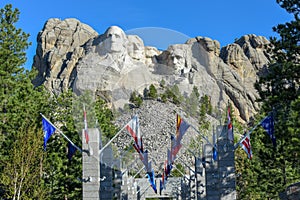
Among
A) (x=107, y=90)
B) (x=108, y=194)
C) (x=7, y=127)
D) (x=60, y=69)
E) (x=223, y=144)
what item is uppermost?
(x=60, y=69)

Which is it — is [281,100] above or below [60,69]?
below

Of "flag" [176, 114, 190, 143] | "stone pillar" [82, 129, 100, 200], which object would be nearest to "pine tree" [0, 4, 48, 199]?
"stone pillar" [82, 129, 100, 200]

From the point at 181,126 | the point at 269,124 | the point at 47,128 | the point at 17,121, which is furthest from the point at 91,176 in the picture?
the point at 17,121

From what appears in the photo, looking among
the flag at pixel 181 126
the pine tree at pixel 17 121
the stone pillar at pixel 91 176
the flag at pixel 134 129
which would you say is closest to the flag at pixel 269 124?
the flag at pixel 181 126

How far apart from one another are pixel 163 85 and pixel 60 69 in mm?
106808

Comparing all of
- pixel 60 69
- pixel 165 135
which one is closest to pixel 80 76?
pixel 165 135

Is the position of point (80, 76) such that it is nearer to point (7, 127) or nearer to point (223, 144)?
point (223, 144)

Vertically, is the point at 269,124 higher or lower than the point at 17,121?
lower

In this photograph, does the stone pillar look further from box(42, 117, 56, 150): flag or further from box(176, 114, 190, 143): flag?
box(176, 114, 190, 143): flag

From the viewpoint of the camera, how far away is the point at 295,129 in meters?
15.8

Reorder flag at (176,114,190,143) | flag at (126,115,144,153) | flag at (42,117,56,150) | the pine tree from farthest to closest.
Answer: the pine tree, flag at (42,117,56,150), flag at (126,115,144,153), flag at (176,114,190,143)

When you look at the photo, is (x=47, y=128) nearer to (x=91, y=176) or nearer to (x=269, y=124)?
(x=91, y=176)

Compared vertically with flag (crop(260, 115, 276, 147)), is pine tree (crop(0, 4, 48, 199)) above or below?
above

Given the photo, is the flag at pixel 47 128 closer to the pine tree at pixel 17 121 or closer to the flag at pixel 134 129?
the flag at pixel 134 129
